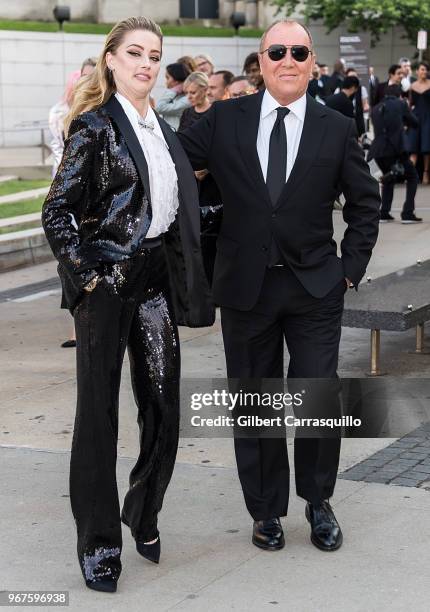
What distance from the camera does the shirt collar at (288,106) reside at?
467 cm

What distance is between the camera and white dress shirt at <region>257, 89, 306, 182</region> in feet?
15.3

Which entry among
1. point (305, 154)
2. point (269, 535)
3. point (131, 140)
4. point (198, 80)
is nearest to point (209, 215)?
point (305, 154)

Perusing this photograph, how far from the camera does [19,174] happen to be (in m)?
21.1

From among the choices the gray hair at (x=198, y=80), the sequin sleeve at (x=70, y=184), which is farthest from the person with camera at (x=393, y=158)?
the sequin sleeve at (x=70, y=184)

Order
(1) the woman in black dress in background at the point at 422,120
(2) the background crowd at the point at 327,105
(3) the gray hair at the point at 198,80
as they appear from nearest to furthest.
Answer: (2) the background crowd at the point at 327,105
(3) the gray hair at the point at 198,80
(1) the woman in black dress in background at the point at 422,120

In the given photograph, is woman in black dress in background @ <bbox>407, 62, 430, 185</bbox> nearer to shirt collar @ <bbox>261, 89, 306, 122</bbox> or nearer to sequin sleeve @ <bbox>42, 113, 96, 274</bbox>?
shirt collar @ <bbox>261, 89, 306, 122</bbox>

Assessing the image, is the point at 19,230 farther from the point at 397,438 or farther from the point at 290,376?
the point at 290,376

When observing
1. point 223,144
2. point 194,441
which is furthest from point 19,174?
point 223,144

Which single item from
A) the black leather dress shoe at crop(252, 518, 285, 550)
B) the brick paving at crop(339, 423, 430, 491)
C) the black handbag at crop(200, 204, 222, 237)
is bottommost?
the brick paving at crop(339, 423, 430, 491)

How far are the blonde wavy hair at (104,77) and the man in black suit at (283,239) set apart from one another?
48 cm

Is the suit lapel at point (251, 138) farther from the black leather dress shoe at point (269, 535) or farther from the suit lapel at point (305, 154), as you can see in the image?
the black leather dress shoe at point (269, 535)

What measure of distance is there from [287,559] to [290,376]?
2.33 feet

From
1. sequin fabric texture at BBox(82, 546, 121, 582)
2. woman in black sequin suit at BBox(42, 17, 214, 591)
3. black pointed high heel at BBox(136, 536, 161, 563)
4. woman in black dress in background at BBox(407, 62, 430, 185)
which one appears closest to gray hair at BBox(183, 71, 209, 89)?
woman in black sequin suit at BBox(42, 17, 214, 591)

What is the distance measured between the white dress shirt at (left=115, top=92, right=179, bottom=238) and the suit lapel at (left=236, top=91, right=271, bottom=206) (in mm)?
357
